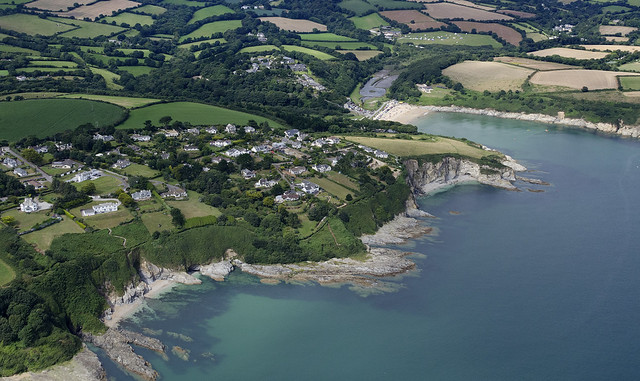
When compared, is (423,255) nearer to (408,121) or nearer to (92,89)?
(408,121)

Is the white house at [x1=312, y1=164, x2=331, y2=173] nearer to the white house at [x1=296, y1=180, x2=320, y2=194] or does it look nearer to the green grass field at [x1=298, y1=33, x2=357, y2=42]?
the white house at [x1=296, y1=180, x2=320, y2=194]

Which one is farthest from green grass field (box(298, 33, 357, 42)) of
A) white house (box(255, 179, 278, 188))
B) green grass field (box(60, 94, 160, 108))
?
white house (box(255, 179, 278, 188))

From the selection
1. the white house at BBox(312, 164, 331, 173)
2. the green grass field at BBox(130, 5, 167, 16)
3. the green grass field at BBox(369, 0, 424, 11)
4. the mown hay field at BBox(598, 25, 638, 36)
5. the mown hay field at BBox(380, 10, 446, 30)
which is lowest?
the white house at BBox(312, 164, 331, 173)

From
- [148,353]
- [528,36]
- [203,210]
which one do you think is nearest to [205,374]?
[148,353]

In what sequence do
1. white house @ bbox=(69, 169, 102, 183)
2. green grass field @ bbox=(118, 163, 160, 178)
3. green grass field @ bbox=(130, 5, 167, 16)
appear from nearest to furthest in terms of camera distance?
white house @ bbox=(69, 169, 102, 183) < green grass field @ bbox=(118, 163, 160, 178) < green grass field @ bbox=(130, 5, 167, 16)

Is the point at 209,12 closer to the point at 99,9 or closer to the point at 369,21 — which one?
the point at 99,9

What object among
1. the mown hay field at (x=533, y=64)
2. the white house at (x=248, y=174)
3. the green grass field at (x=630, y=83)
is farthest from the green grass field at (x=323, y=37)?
the white house at (x=248, y=174)
